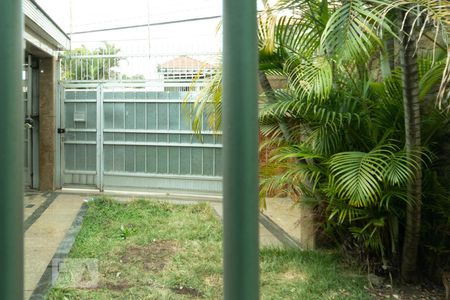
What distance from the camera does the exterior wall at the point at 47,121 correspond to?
8.41 meters

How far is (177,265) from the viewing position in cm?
425

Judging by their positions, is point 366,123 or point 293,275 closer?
point 366,123

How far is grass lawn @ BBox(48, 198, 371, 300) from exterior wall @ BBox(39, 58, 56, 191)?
8.84 feet

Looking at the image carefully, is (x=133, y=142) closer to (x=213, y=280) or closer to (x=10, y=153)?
(x=213, y=280)

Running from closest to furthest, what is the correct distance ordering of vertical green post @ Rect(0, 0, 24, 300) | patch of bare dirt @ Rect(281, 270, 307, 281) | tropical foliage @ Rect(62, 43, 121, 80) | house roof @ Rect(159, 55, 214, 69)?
vertical green post @ Rect(0, 0, 24, 300) → patch of bare dirt @ Rect(281, 270, 307, 281) → house roof @ Rect(159, 55, 214, 69) → tropical foliage @ Rect(62, 43, 121, 80)

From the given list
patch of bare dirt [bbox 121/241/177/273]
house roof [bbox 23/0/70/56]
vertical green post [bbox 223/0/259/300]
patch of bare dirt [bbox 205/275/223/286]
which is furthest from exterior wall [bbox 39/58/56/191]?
vertical green post [bbox 223/0/259/300]

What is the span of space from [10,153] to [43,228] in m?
5.06

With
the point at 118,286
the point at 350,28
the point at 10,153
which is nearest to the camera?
the point at 10,153

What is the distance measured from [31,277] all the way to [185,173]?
4.54 metres

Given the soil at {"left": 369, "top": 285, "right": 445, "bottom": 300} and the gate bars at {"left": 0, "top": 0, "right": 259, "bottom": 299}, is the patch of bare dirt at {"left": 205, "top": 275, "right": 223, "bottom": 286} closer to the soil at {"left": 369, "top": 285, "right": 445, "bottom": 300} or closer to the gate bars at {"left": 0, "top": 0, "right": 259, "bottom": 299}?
the soil at {"left": 369, "top": 285, "right": 445, "bottom": 300}

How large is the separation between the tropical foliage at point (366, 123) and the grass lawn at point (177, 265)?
48cm

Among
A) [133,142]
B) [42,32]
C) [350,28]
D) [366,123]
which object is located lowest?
[133,142]

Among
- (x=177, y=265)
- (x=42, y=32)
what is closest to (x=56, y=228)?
(x=177, y=265)

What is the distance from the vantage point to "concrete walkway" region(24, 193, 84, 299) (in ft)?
13.4
